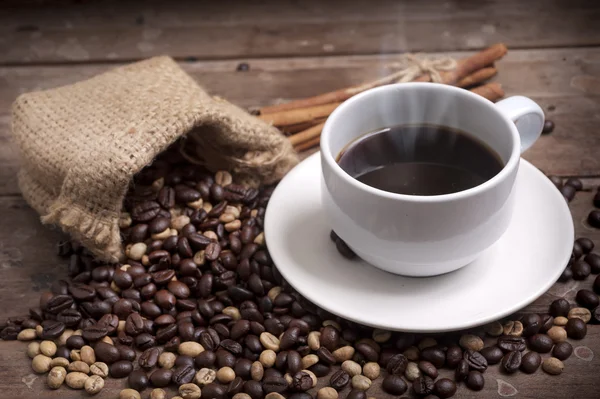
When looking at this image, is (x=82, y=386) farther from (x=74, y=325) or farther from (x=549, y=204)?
(x=549, y=204)

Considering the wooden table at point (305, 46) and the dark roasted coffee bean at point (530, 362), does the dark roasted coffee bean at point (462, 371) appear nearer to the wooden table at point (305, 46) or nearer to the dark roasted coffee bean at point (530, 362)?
the dark roasted coffee bean at point (530, 362)

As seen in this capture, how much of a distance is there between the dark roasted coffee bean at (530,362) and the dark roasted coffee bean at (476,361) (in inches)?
2.6

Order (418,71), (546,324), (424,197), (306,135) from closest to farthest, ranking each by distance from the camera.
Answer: (424,197), (546,324), (306,135), (418,71)

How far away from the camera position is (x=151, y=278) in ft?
4.49

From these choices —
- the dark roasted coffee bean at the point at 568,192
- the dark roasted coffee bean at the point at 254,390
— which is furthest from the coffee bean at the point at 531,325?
the dark roasted coffee bean at the point at 254,390

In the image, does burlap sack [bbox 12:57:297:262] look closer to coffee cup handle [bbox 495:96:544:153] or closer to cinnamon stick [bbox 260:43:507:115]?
cinnamon stick [bbox 260:43:507:115]

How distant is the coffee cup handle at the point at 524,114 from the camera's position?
1.19m

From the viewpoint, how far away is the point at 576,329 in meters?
1.23

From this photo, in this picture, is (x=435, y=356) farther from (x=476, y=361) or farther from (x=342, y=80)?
(x=342, y=80)

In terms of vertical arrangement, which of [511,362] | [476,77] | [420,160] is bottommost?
[511,362]

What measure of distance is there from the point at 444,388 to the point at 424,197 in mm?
332

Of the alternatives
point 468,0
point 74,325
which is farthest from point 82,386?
point 468,0

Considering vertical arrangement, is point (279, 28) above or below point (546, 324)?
above

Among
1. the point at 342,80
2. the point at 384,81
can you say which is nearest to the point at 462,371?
the point at 384,81
